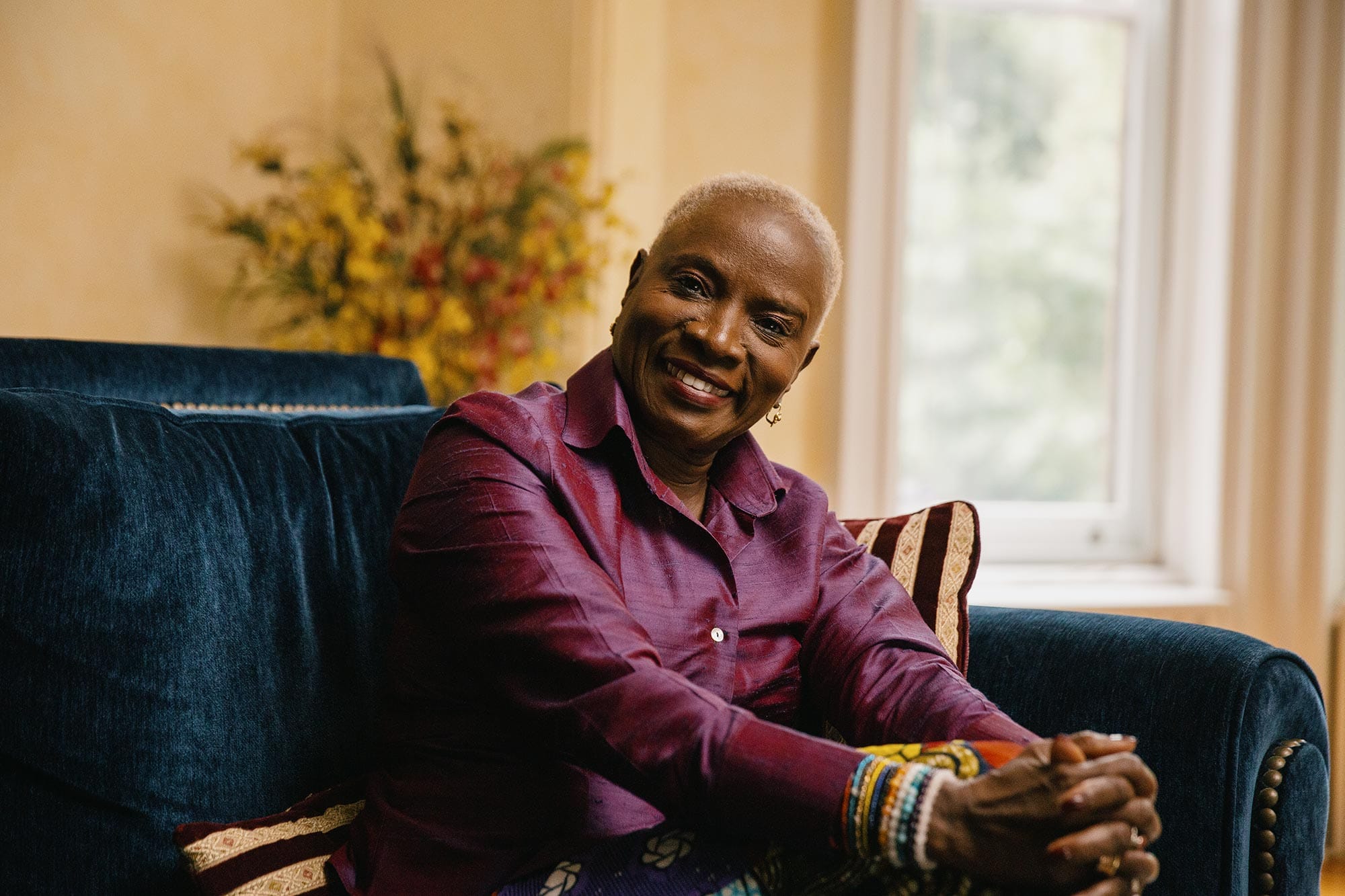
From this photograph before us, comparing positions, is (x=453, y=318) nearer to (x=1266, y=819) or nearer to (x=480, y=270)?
(x=480, y=270)

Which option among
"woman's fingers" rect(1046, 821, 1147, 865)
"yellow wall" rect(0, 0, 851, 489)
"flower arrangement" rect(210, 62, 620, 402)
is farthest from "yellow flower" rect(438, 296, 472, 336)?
"woman's fingers" rect(1046, 821, 1147, 865)

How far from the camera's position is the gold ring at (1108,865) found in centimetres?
91

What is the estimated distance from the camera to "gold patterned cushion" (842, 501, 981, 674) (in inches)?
58.2

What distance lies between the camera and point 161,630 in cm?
117

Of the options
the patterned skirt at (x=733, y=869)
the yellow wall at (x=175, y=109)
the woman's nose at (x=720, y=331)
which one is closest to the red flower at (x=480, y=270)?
the yellow wall at (x=175, y=109)

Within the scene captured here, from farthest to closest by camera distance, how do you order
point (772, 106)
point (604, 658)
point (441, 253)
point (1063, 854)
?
1. point (772, 106)
2. point (441, 253)
3. point (604, 658)
4. point (1063, 854)

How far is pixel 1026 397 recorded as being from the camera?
3234 millimetres

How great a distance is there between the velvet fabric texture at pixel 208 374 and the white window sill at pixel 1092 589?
156cm

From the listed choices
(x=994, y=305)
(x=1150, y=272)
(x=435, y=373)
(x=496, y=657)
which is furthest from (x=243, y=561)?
(x=1150, y=272)

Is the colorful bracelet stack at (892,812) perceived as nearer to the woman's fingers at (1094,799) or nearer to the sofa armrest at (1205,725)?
the woman's fingers at (1094,799)

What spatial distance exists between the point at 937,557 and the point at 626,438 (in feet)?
1.74

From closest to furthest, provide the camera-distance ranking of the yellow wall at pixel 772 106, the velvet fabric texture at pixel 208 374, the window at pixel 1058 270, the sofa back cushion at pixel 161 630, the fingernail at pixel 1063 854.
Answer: the fingernail at pixel 1063 854
the sofa back cushion at pixel 161 630
the velvet fabric texture at pixel 208 374
the yellow wall at pixel 772 106
the window at pixel 1058 270

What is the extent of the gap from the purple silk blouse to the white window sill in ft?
5.04

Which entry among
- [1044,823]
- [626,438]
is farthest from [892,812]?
[626,438]
